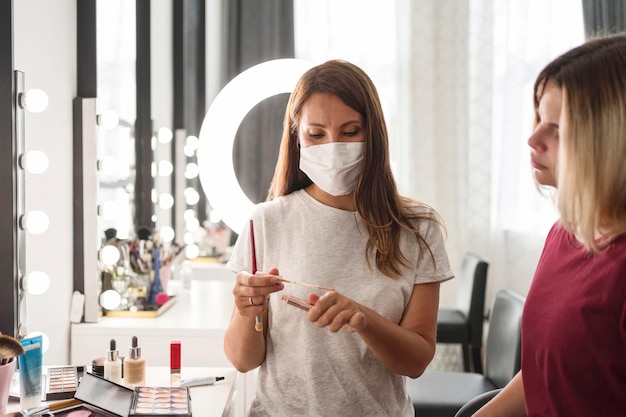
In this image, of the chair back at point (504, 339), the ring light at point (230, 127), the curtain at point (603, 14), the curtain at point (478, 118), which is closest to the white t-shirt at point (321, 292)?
the chair back at point (504, 339)

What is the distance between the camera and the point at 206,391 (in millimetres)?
1293

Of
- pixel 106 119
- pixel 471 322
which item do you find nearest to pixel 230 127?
pixel 106 119

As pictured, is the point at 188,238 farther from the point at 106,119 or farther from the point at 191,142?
the point at 106,119

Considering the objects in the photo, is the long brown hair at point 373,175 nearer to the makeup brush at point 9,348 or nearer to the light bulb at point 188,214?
the makeup brush at point 9,348

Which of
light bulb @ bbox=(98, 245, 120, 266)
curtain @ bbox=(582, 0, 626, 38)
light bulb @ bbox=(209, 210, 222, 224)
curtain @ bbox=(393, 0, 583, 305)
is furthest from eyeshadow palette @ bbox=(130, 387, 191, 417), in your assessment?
curtain @ bbox=(582, 0, 626, 38)

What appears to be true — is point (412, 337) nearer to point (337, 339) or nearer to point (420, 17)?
point (337, 339)

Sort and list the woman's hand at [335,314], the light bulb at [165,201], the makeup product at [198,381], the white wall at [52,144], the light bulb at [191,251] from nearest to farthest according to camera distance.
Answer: the woman's hand at [335,314], the makeup product at [198,381], the white wall at [52,144], the light bulb at [165,201], the light bulb at [191,251]

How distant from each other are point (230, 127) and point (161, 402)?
0.97 m

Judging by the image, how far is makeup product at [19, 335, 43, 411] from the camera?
111 centimetres

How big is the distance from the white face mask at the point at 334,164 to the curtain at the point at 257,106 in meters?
2.47

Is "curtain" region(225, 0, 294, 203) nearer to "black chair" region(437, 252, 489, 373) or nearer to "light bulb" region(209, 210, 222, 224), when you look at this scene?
"light bulb" region(209, 210, 222, 224)

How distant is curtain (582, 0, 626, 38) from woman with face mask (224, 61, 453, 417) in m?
2.59

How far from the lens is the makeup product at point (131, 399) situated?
3.62ft

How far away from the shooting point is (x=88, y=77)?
1.72 m
